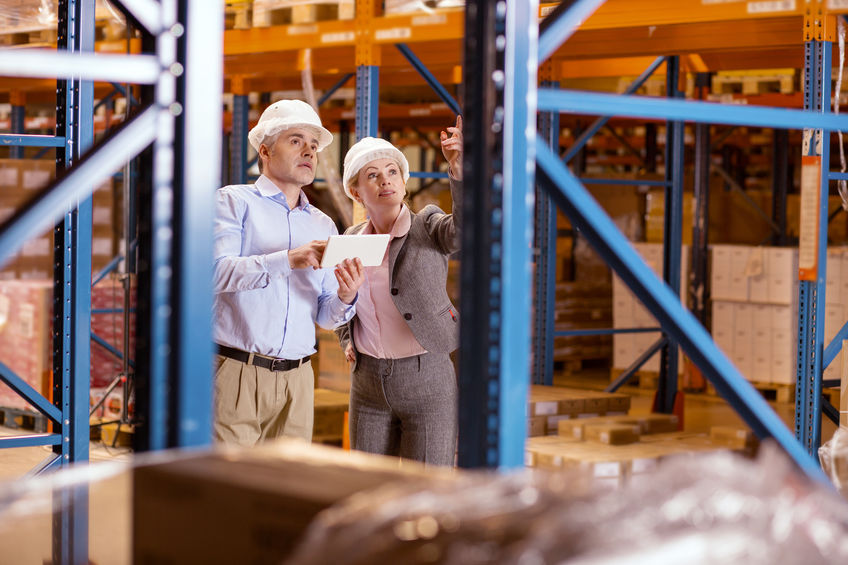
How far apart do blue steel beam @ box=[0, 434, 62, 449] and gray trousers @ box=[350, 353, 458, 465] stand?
1.14 meters

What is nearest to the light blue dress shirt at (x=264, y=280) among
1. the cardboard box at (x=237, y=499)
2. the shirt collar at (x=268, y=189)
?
the shirt collar at (x=268, y=189)

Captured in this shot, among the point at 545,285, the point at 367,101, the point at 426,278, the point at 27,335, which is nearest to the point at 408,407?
the point at 426,278

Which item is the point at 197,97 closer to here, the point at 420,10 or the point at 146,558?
the point at 146,558

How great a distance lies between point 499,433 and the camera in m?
2.38

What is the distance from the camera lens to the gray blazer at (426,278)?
174 inches

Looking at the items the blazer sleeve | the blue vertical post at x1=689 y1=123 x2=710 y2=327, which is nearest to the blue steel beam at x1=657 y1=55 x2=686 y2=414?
the blue vertical post at x1=689 y1=123 x2=710 y2=327

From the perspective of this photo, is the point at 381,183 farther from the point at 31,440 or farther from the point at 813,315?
the point at 813,315

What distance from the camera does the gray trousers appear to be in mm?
4402

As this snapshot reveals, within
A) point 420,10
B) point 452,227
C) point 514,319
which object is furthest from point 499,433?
point 420,10

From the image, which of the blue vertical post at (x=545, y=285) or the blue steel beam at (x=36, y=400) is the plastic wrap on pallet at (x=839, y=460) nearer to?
the blue steel beam at (x=36, y=400)

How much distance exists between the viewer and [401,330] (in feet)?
14.6

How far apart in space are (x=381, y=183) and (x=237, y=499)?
8.73ft

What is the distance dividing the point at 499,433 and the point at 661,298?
51cm

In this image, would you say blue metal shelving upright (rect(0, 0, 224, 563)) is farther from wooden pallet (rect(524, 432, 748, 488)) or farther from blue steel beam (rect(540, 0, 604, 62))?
wooden pallet (rect(524, 432, 748, 488))
